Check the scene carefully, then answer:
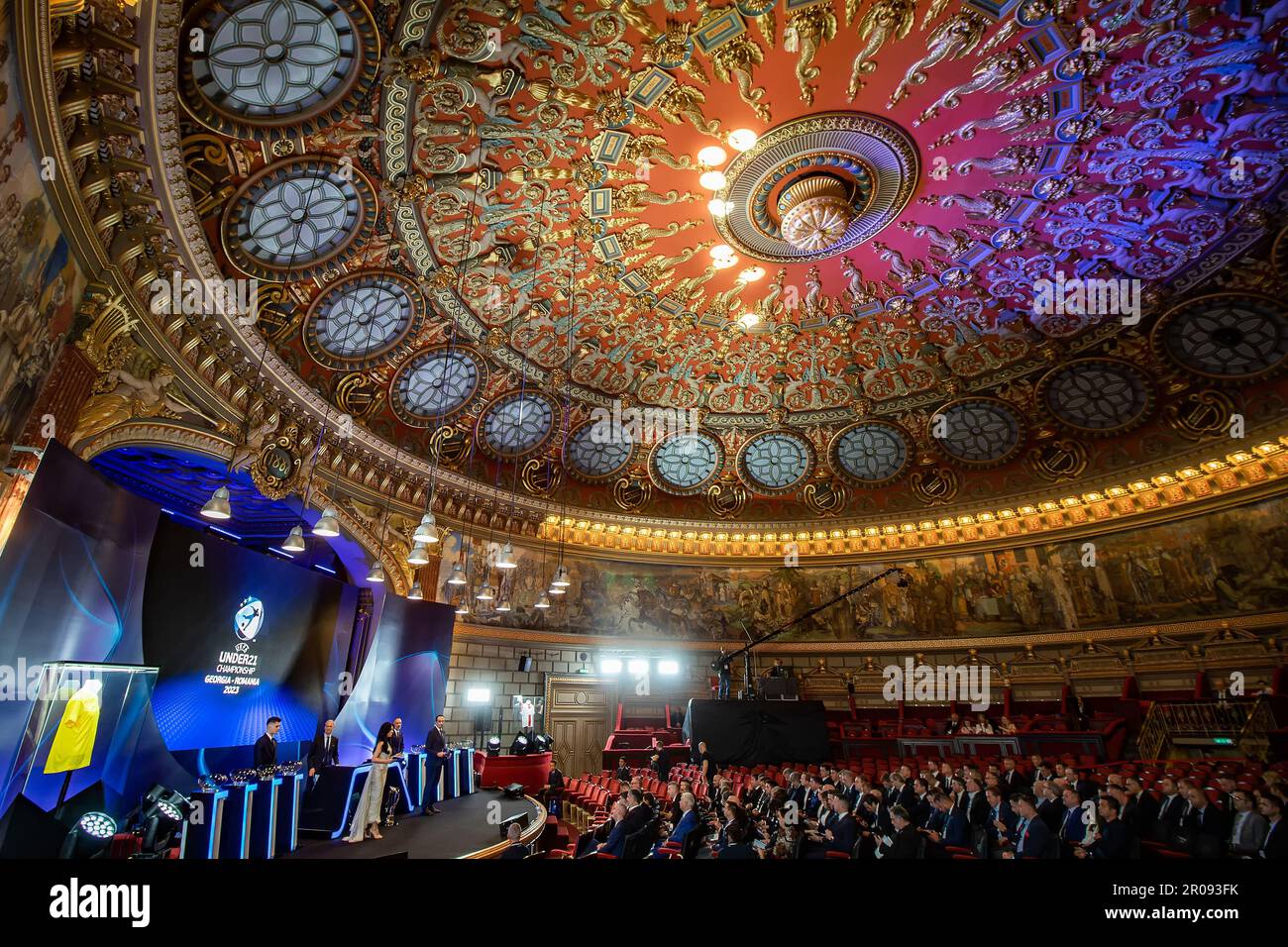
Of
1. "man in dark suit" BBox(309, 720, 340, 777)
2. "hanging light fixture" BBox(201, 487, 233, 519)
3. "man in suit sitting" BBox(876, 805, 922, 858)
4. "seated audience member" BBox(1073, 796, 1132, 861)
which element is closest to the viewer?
"seated audience member" BBox(1073, 796, 1132, 861)

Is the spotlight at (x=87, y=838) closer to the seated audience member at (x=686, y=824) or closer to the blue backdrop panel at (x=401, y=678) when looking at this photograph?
the seated audience member at (x=686, y=824)

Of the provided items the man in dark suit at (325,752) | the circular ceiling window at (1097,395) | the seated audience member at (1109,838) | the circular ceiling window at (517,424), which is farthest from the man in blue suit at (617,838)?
the circular ceiling window at (1097,395)

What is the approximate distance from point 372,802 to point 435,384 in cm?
1182

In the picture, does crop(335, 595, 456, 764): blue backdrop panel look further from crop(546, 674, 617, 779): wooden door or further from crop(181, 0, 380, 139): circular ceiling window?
crop(181, 0, 380, 139): circular ceiling window

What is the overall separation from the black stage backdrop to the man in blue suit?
9.16 m

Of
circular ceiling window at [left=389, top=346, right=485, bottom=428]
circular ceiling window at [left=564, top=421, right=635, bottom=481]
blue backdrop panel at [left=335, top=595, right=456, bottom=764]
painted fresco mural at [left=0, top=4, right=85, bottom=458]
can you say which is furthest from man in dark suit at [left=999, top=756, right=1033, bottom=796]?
painted fresco mural at [left=0, top=4, right=85, bottom=458]

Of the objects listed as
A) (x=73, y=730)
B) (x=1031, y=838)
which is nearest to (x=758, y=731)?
(x=1031, y=838)

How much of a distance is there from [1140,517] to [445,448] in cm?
2483

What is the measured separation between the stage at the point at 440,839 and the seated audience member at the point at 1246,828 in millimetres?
9432

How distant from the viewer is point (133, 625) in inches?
386

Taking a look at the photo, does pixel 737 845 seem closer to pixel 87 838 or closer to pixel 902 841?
pixel 902 841

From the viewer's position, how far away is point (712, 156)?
40.0ft

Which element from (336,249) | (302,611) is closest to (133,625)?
(302,611)

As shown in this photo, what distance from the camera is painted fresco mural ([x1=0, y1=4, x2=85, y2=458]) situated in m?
5.96
